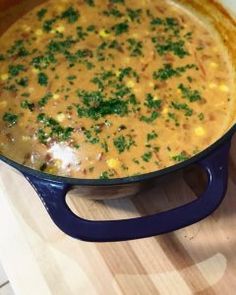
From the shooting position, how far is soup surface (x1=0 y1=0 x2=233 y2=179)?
3.90ft

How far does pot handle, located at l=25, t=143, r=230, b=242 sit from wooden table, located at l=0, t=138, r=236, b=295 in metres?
0.15

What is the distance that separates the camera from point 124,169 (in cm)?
116

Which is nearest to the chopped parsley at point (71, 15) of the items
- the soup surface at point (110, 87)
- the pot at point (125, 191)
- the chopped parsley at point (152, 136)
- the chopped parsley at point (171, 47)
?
the soup surface at point (110, 87)

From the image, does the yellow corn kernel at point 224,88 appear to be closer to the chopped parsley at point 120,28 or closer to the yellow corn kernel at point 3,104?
the chopped parsley at point 120,28

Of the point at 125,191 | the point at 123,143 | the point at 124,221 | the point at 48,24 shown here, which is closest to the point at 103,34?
the point at 48,24

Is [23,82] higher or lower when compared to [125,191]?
higher

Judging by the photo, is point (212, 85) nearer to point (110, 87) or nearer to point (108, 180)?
point (110, 87)

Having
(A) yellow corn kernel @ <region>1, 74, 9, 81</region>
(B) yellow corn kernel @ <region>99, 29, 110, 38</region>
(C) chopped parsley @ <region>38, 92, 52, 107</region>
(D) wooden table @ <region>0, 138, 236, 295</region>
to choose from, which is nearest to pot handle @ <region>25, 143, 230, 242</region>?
(D) wooden table @ <region>0, 138, 236, 295</region>

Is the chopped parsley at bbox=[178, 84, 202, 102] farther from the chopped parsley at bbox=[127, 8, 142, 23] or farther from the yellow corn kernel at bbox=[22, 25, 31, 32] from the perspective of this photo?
the yellow corn kernel at bbox=[22, 25, 31, 32]

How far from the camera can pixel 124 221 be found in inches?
35.5

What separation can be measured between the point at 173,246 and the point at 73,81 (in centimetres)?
47

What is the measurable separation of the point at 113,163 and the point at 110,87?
22cm

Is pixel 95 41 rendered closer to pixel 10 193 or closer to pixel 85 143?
pixel 85 143

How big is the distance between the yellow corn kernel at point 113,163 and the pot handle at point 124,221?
0.24m
